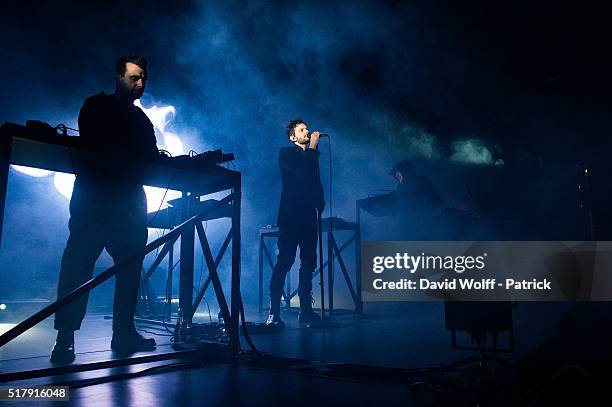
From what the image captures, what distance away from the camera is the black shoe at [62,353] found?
168cm

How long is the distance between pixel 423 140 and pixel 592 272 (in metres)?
2.61

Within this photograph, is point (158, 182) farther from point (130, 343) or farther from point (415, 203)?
point (415, 203)

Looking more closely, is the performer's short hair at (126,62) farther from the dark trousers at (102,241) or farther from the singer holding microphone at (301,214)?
the singer holding microphone at (301,214)

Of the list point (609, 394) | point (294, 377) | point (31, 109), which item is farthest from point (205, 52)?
point (609, 394)

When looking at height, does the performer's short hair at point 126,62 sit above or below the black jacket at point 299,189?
above

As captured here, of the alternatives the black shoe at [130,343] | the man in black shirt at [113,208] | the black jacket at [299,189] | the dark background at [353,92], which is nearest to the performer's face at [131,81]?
the man in black shirt at [113,208]

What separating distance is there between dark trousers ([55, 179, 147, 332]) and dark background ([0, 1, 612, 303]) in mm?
3549

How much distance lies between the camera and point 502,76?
532cm

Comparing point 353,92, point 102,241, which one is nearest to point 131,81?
point 102,241

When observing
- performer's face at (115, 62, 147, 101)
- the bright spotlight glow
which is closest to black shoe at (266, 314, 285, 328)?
performer's face at (115, 62, 147, 101)

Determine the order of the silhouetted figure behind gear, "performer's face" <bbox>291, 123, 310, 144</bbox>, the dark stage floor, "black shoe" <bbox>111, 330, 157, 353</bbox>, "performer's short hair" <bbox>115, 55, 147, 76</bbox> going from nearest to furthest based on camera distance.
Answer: the dark stage floor → "black shoe" <bbox>111, 330, 157, 353</bbox> → "performer's short hair" <bbox>115, 55, 147, 76</bbox> → "performer's face" <bbox>291, 123, 310, 144</bbox> → the silhouetted figure behind gear

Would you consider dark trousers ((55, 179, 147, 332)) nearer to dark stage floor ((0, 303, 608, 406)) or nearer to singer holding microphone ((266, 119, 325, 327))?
dark stage floor ((0, 303, 608, 406))

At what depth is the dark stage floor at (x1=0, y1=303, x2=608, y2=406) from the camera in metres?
1.13

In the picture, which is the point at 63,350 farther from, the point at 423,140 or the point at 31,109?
the point at 423,140
